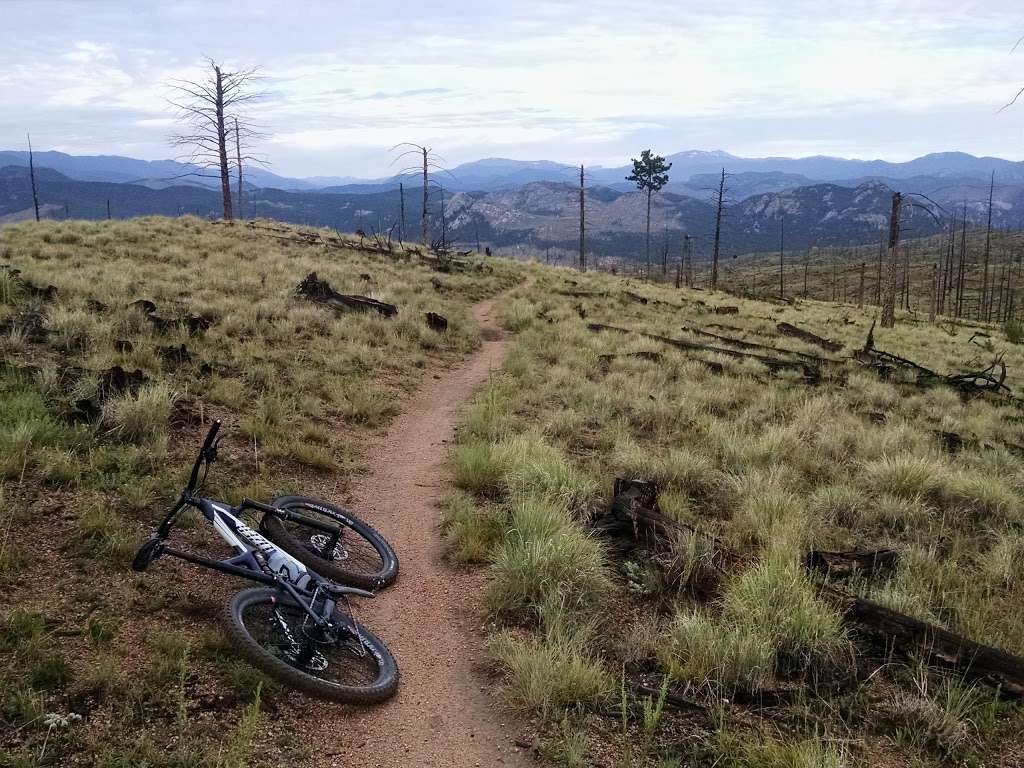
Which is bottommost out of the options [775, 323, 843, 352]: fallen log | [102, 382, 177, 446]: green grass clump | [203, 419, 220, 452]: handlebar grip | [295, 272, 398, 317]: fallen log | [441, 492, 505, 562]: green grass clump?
[441, 492, 505, 562]: green grass clump

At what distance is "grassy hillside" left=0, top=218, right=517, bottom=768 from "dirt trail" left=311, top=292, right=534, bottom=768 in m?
0.44

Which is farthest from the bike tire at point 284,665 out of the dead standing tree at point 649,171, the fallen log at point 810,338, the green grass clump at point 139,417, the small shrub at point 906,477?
the dead standing tree at point 649,171

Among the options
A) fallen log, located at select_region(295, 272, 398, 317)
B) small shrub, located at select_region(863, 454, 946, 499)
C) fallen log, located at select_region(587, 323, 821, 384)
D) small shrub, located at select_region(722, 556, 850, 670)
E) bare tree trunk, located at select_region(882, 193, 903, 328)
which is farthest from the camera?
bare tree trunk, located at select_region(882, 193, 903, 328)

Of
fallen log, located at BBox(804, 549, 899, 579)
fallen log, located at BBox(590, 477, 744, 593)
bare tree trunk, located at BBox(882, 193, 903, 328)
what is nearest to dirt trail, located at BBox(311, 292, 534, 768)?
fallen log, located at BBox(590, 477, 744, 593)

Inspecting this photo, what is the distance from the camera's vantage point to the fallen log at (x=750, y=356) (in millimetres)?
15716

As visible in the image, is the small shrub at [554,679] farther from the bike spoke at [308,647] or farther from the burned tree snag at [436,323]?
the burned tree snag at [436,323]

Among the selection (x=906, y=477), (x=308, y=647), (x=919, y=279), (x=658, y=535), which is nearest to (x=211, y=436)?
(x=308, y=647)

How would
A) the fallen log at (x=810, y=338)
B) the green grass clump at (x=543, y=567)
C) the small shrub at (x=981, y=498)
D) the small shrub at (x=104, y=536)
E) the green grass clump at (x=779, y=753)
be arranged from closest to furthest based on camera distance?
the green grass clump at (x=779, y=753)
the small shrub at (x=104, y=536)
the green grass clump at (x=543, y=567)
the small shrub at (x=981, y=498)
the fallen log at (x=810, y=338)

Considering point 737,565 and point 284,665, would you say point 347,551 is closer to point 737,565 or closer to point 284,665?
point 284,665

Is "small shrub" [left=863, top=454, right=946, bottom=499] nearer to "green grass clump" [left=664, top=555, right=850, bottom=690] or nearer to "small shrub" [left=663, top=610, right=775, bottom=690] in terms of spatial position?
"green grass clump" [left=664, top=555, right=850, bottom=690]

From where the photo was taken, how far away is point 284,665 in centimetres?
383

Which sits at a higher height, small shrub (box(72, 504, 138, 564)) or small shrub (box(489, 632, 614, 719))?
small shrub (box(72, 504, 138, 564))

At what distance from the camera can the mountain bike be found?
383 cm

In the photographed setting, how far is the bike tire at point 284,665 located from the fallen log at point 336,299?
12998mm
